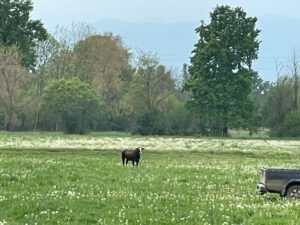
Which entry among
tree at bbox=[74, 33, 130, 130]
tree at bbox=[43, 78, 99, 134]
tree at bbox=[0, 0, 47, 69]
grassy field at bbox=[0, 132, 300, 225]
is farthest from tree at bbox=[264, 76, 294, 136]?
grassy field at bbox=[0, 132, 300, 225]

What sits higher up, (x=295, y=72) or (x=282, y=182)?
(x=295, y=72)

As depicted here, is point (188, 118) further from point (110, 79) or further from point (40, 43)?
point (40, 43)

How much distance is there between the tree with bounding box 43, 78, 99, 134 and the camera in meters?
93.7

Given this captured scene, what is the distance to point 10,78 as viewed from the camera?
91750 millimetres

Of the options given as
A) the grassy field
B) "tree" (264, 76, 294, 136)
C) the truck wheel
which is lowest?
the grassy field

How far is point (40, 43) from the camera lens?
10950cm

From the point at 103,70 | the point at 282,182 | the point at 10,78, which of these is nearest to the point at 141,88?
the point at 103,70

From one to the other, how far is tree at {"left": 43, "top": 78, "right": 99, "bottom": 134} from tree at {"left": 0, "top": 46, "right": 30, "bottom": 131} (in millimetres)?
5725

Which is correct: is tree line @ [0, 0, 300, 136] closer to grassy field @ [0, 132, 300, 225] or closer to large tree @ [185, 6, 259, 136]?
large tree @ [185, 6, 259, 136]

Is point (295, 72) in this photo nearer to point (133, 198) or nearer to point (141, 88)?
point (141, 88)

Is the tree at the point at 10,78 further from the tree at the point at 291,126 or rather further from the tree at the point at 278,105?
the tree at the point at 291,126

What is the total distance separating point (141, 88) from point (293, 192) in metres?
87.8

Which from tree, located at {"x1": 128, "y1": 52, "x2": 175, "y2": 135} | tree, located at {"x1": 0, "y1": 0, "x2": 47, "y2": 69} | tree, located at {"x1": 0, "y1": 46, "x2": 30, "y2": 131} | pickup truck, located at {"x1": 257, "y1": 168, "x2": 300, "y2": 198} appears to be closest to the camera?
pickup truck, located at {"x1": 257, "y1": 168, "x2": 300, "y2": 198}

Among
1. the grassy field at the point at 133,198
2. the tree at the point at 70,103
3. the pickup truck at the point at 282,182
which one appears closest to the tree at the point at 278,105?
the tree at the point at 70,103
